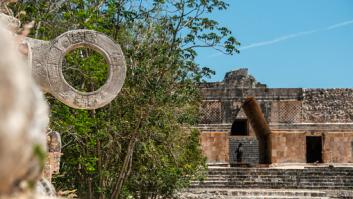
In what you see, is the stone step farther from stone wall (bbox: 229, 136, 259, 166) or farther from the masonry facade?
stone wall (bbox: 229, 136, 259, 166)

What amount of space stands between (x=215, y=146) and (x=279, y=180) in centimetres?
377

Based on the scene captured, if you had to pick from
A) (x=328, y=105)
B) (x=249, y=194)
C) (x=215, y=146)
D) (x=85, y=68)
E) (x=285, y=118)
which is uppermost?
(x=328, y=105)

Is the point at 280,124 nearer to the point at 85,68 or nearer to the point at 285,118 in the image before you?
the point at 285,118

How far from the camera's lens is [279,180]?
19578 millimetres

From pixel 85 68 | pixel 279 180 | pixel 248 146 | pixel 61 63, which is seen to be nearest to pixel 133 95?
pixel 85 68

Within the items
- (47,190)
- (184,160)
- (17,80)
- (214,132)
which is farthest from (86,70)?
(214,132)

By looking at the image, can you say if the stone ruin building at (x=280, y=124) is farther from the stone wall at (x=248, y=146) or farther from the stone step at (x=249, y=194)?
the stone wall at (x=248, y=146)

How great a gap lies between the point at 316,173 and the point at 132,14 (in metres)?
10.5

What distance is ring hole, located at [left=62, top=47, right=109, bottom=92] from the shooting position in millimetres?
9852

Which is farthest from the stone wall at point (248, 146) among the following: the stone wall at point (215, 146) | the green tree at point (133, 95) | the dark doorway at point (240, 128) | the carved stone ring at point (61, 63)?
the carved stone ring at point (61, 63)

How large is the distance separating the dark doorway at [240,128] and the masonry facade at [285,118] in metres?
6.96

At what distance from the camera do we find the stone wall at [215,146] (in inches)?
896

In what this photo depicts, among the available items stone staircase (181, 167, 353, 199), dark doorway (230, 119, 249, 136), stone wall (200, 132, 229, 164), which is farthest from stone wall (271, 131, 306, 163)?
dark doorway (230, 119, 249, 136)

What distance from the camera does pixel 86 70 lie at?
9898 mm
